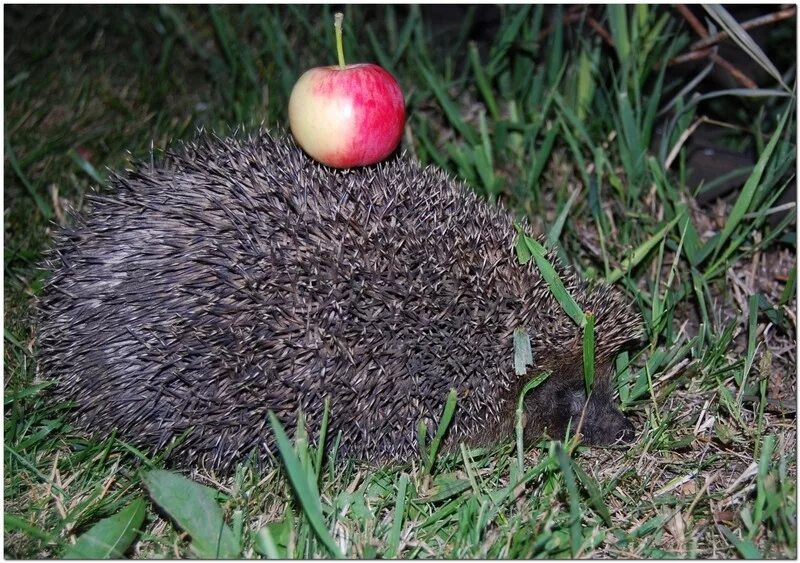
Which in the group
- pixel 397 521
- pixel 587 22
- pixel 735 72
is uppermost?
pixel 587 22

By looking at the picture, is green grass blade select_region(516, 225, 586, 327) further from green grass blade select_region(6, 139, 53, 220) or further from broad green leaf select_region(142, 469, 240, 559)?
green grass blade select_region(6, 139, 53, 220)

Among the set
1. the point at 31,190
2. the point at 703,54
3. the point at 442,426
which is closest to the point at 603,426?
the point at 442,426

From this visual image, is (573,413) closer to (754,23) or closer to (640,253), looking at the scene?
(640,253)

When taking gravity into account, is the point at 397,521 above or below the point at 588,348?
below

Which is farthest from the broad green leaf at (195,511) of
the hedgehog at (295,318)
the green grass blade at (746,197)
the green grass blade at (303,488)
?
the green grass blade at (746,197)

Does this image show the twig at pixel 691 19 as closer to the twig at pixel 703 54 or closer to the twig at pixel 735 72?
the twig at pixel 703 54

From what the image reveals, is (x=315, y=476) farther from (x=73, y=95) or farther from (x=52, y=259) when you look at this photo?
(x=73, y=95)

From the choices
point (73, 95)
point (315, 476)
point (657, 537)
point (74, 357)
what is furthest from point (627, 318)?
point (73, 95)
